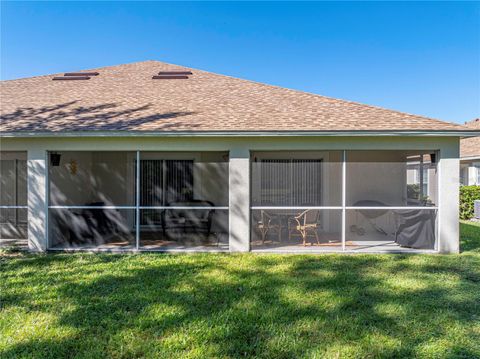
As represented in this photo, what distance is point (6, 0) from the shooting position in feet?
28.6

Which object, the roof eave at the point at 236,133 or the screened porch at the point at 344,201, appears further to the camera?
the screened porch at the point at 344,201

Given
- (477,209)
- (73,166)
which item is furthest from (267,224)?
(477,209)

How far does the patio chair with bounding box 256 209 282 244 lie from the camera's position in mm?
7812

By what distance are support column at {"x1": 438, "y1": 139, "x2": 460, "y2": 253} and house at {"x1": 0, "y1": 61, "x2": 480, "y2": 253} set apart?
25mm

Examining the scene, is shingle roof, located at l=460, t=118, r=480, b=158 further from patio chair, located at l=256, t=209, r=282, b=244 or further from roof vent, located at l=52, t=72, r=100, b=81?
roof vent, located at l=52, t=72, r=100, b=81

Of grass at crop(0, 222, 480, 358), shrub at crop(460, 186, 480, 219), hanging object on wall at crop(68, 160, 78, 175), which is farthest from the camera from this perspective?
shrub at crop(460, 186, 480, 219)

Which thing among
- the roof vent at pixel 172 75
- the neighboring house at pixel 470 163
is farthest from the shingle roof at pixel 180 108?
the neighboring house at pixel 470 163

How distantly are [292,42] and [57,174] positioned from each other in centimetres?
1251

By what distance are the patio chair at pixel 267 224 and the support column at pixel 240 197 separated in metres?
0.72

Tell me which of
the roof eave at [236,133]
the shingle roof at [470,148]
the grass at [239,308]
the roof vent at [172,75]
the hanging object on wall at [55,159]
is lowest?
the grass at [239,308]

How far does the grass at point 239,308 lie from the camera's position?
3188 mm

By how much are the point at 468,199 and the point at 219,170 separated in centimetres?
1105

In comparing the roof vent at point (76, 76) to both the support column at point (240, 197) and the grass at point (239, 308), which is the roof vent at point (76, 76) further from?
the support column at point (240, 197)

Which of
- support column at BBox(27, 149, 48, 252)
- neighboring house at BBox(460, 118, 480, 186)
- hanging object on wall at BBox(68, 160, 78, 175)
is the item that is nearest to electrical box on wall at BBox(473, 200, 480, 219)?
neighboring house at BBox(460, 118, 480, 186)
